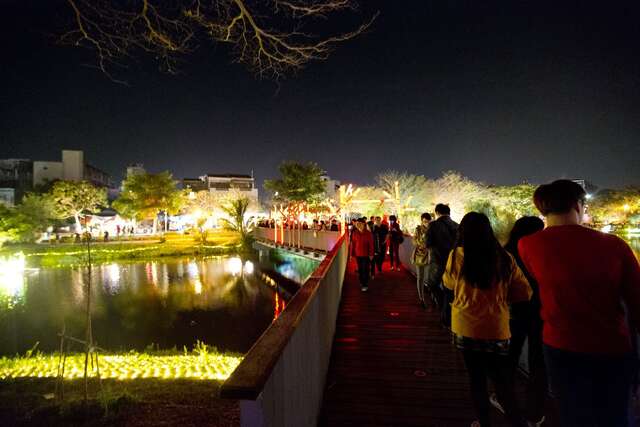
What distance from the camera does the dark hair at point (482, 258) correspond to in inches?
92.3

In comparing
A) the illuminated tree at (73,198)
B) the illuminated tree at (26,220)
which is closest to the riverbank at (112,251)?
the illuminated tree at (26,220)

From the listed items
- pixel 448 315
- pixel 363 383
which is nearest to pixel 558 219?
pixel 448 315

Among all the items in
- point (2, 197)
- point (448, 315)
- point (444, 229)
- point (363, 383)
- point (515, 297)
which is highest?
point (2, 197)

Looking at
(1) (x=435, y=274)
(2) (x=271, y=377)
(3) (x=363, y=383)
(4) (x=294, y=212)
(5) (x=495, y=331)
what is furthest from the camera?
(4) (x=294, y=212)

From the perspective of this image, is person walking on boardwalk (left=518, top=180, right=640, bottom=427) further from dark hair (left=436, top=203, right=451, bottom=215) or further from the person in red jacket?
the person in red jacket

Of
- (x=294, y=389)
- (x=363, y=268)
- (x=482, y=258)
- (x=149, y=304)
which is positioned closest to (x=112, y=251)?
(x=149, y=304)

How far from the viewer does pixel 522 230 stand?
2.90 metres

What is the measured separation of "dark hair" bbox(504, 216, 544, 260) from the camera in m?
2.87

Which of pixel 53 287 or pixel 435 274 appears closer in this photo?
pixel 435 274

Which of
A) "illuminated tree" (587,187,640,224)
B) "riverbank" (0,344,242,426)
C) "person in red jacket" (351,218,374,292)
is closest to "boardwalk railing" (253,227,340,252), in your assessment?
"person in red jacket" (351,218,374,292)

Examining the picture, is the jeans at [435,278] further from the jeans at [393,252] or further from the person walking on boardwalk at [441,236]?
the jeans at [393,252]

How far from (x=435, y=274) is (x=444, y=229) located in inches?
31.0

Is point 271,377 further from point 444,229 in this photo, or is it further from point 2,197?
point 2,197

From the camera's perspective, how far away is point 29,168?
53750 millimetres
